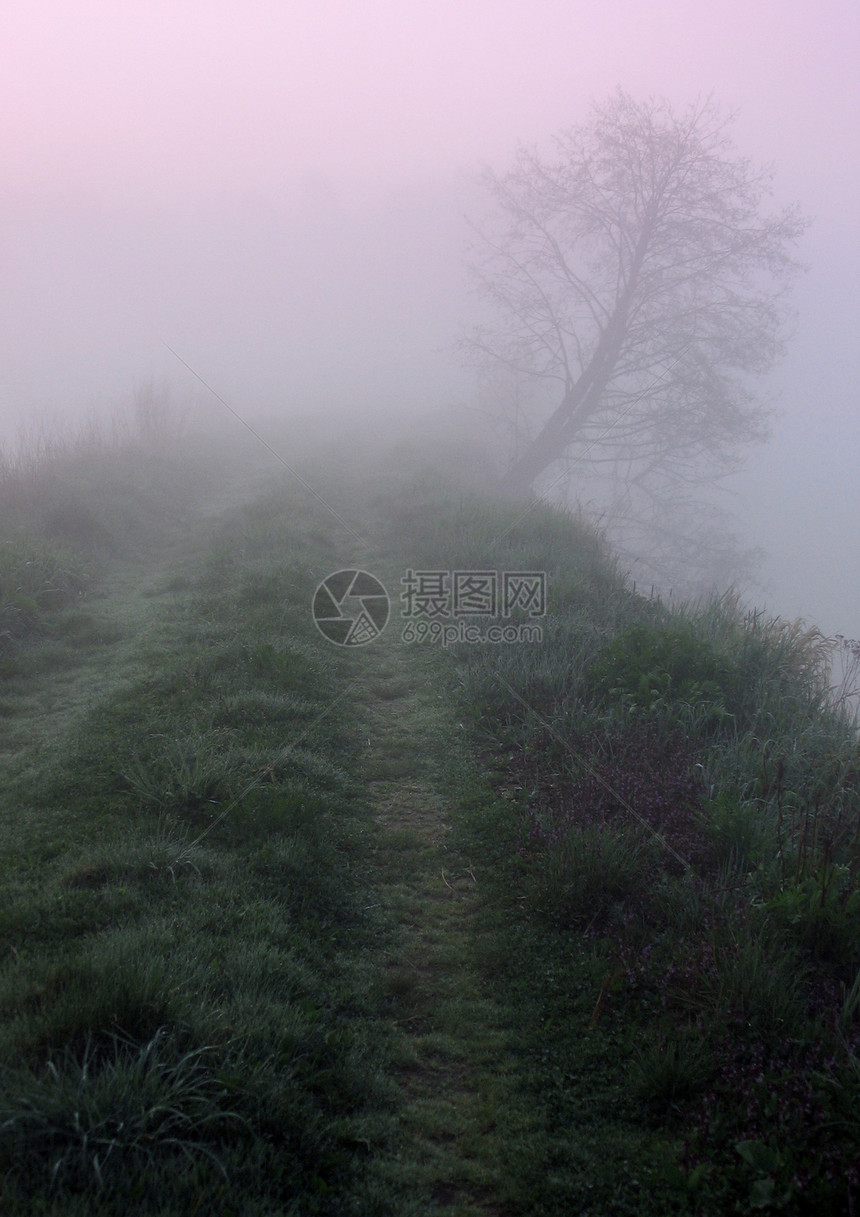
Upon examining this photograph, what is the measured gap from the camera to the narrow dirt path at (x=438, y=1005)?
7.53ft

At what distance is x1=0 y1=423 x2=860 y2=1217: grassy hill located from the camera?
215 cm

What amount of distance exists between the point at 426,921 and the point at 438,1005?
0.56m

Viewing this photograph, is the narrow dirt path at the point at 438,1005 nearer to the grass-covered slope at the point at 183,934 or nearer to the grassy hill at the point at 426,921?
the grassy hill at the point at 426,921

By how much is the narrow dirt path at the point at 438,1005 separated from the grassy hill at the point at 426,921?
0.01 m

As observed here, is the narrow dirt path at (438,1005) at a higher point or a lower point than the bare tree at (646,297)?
lower

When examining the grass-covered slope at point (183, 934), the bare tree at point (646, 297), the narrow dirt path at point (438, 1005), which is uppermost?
the bare tree at point (646, 297)

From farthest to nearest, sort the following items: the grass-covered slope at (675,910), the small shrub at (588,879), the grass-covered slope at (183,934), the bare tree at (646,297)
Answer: the bare tree at (646,297) → the small shrub at (588,879) → the grass-covered slope at (675,910) → the grass-covered slope at (183,934)

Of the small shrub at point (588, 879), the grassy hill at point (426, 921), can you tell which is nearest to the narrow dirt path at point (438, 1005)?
the grassy hill at point (426, 921)

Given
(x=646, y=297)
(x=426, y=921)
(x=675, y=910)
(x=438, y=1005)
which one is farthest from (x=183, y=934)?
(x=646, y=297)

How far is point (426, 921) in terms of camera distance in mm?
3588

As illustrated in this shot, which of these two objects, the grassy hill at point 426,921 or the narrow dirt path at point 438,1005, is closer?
the grassy hill at point 426,921

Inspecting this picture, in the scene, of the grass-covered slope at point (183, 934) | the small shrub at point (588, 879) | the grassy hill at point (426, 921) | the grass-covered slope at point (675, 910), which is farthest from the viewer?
the small shrub at point (588, 879)

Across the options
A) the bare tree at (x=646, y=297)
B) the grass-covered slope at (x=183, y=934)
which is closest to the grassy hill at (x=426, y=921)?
the grass-covered slope at (x=183, y=934)

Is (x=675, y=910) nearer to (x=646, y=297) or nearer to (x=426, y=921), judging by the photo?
(x=426, y=921)
